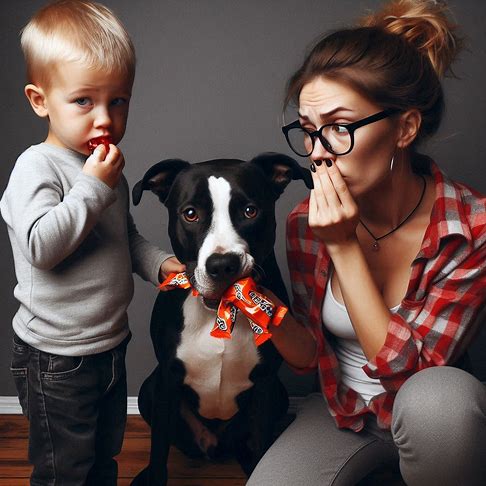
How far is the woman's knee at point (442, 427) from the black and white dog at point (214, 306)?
0.38 meters

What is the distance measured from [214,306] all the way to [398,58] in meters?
0.69

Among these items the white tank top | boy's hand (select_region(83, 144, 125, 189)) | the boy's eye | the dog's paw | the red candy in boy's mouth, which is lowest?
the dog's paw

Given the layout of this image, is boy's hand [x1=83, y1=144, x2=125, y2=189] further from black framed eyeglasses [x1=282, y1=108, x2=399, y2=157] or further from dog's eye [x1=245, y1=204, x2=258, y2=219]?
black framed eyeglasses [x1=282, y1=108, x2=399, y2=157]

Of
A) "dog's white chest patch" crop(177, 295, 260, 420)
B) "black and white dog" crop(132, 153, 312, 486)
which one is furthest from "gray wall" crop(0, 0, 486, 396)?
"dog's white chest patch" crop(177, 295, 260, 420)

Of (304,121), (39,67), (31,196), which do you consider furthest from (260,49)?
(31,196)

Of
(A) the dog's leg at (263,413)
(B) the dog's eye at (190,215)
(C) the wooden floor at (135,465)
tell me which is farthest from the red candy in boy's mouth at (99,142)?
(C) the wooden floor at (135,465)

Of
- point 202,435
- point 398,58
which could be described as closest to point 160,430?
point 202,435

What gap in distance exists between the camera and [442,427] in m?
1.38

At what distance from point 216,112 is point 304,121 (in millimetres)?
647

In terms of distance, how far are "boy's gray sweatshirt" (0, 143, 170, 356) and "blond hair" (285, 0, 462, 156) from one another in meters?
0.56

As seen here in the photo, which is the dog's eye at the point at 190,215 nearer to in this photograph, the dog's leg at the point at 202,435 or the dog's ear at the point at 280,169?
the dog's ear at the point at 280,169

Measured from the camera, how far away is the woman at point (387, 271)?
1.43 metres

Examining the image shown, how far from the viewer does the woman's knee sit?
4.53 ft

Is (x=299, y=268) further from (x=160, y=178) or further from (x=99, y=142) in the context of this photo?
(x=99, y=142)
